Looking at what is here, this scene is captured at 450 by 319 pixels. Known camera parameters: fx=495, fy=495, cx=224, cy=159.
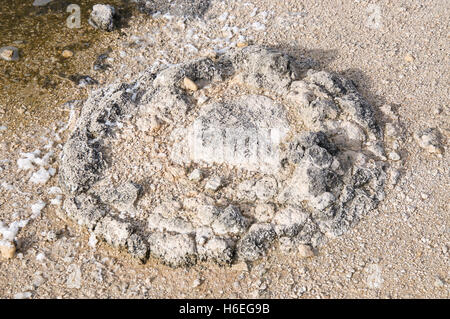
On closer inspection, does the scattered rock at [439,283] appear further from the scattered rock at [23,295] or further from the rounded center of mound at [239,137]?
the scattered rock at [23,295]

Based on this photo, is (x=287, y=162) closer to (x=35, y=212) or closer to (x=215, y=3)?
(x=35, y=212)

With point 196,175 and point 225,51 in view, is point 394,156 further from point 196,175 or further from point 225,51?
point 225,51

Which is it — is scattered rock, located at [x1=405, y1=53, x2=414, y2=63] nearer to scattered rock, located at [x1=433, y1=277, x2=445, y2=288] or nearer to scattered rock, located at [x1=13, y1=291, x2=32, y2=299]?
scattered rock, located at [x1=433, y1=277, x2=445, y2=288]

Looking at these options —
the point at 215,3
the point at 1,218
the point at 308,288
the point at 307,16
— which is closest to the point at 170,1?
the point at 215,3

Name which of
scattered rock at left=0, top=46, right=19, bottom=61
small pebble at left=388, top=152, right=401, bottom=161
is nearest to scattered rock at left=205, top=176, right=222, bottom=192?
small pebble at left=388, top=152, right=401, bottom=161

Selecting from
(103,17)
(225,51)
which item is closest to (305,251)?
(225,51)

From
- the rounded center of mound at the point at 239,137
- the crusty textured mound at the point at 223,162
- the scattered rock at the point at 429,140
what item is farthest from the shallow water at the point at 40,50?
the scattered rock at the point at 429,140
